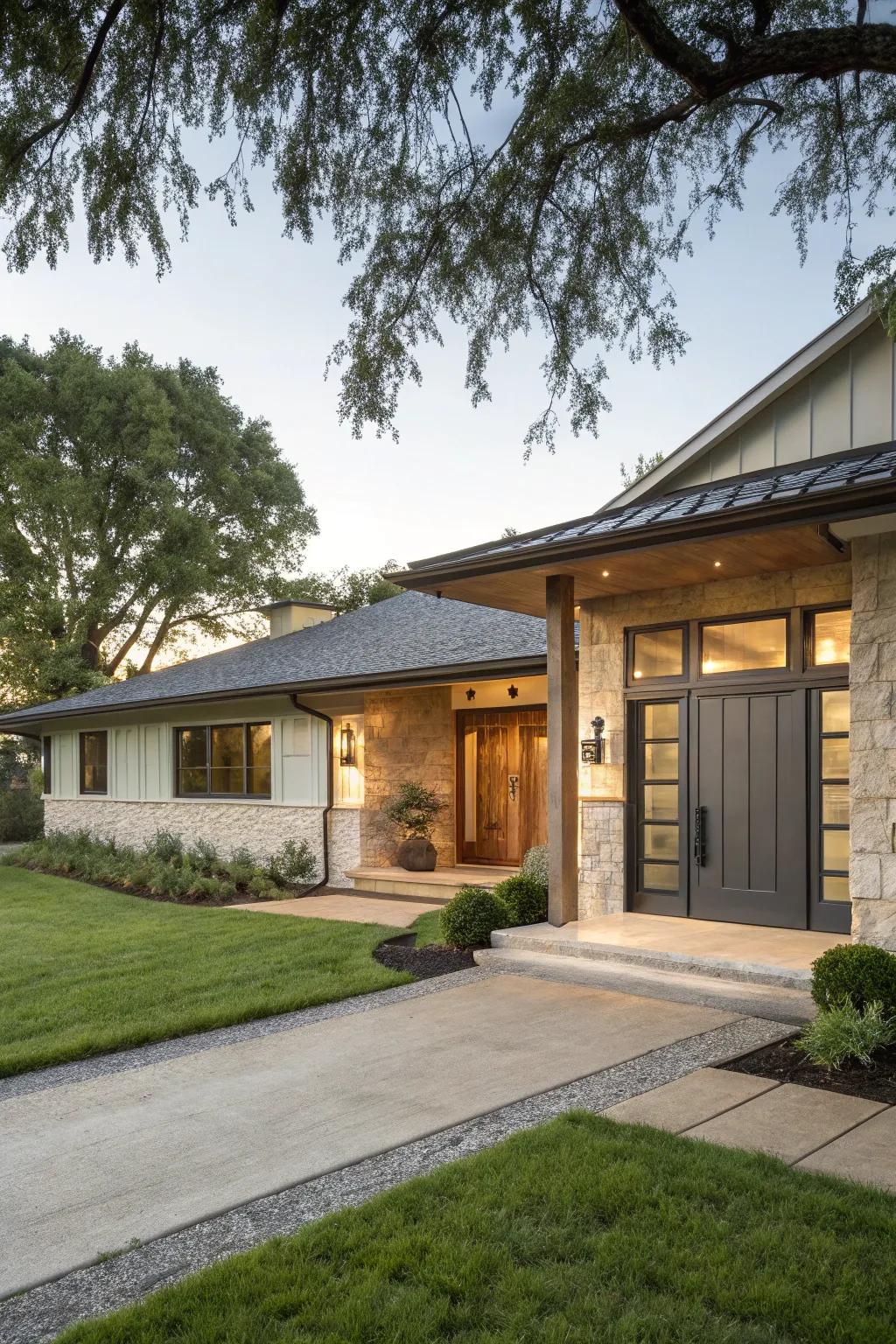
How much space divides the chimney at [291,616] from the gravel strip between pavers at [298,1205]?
1463 centimetres

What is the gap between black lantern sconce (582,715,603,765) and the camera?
868cm

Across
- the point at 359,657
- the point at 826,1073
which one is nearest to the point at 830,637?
the point at 826,1073

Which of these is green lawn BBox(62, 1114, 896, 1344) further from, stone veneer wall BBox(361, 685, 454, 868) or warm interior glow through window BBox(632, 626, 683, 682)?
stone veneer wall BBox(361, 685, 454, 868)

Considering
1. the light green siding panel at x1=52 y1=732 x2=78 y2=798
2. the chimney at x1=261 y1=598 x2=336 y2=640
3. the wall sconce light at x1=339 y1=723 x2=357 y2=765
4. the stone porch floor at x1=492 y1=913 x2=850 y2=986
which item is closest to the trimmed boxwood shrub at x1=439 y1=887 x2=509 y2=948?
the stone porch floor at x1=492 y1=913 x2=850 y2=986

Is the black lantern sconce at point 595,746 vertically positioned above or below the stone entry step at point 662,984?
above

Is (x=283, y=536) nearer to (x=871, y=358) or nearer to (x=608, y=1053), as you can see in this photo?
(x=871, y=358)

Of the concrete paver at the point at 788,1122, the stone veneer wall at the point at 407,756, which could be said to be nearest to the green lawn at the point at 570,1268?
the concrete paver at the point at 788,1122

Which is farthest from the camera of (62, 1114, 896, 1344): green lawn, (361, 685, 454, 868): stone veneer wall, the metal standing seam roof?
(361, 685, 454, 868): stone veneer wall

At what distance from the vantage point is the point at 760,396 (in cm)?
811

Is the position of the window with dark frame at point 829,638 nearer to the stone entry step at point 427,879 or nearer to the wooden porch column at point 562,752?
the wooden porch column at point 562,752

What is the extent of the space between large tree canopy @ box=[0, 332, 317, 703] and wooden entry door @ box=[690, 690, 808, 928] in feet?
71.8

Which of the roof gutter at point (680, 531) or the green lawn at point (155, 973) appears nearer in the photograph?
the roof gutter at point (680, 531)

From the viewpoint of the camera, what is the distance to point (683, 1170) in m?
3.70

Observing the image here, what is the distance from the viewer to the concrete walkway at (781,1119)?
387 centimetres
